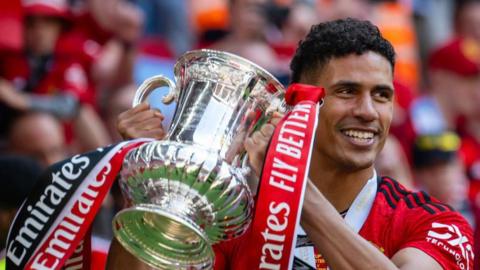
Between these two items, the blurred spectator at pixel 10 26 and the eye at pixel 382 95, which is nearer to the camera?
the eye at pixel 382 95

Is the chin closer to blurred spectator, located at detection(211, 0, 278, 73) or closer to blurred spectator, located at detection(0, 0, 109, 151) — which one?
blurred spectator, located at detection(0, 0, 109, 151)

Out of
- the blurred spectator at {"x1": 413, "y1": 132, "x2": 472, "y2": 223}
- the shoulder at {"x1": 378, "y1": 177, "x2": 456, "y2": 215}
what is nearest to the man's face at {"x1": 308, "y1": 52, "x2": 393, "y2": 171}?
the shoulder at {"x1": 378, "y1": 177, "x2": 456, "y2": 215}

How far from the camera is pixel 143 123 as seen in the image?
14.8 ft

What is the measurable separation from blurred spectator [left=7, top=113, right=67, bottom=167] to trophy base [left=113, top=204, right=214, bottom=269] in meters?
3.01

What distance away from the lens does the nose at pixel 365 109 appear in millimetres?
4406

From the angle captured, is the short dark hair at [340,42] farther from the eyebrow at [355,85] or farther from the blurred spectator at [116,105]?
the blurred spectator at [116,105]

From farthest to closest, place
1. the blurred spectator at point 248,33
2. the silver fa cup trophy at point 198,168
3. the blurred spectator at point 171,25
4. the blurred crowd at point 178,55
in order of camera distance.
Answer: the blurred spectator at point 171,25
the blurred spectator at point 248,33
the blurred crowd at point 178,55
the silver fa cup trophy at point 198,168

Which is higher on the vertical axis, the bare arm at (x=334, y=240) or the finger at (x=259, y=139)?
the finger at (x=259, y=139)

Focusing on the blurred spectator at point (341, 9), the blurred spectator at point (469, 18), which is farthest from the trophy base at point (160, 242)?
the blurred spectator at point (469, 18)

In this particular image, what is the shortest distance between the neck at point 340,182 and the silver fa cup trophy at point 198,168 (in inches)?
18.3

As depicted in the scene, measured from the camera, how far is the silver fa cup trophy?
12.7 ft

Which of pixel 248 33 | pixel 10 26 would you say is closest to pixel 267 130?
pixel 10 26

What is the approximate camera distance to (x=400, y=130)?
368 inches

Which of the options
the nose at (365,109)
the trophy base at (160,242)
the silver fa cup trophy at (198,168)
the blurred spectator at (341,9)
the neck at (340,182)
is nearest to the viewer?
the silver fa cup trophy at (198,168)
